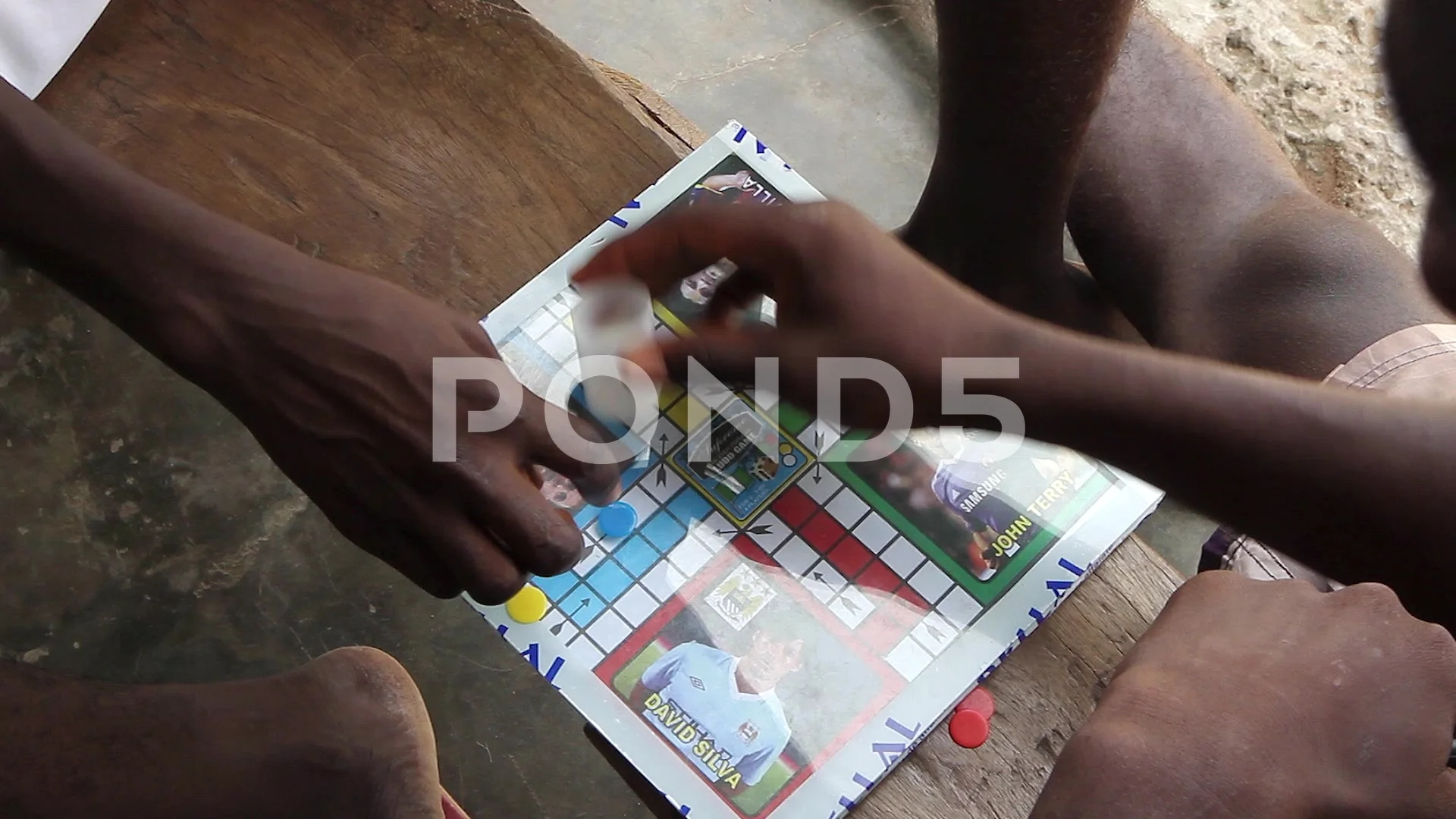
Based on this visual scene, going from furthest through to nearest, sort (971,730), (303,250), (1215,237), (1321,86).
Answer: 1. (1321,86)
2. (1215,237)
3. (303,250)
4. (971,730)

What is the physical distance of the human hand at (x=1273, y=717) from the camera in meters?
0.55

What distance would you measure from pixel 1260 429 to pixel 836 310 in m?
0.23

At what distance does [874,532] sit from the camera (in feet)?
2.31

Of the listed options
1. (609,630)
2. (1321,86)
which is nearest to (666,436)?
(609,630)

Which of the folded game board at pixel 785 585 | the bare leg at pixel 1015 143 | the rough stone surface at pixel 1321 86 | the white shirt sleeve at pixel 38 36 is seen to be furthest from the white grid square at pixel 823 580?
the rough stone surface at pixel 1321 86

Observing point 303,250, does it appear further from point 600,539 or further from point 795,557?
point 795,557

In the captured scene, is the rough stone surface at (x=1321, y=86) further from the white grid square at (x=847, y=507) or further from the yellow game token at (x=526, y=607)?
the yellow game token at (x=526, y=607)

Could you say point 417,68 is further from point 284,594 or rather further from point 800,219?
point 284,594

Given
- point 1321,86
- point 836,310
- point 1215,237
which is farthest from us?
point 1321,86

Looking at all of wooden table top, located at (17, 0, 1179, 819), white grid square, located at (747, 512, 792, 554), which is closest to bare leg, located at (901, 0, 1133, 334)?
wooden table top, located at (17, 0, 1179, 819)

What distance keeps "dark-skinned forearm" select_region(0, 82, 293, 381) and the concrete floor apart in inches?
31.2

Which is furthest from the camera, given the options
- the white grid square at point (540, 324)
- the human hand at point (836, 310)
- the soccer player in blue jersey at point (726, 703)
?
the white grid square at point (540, 324)

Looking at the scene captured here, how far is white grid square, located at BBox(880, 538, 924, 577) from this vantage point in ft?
2.27

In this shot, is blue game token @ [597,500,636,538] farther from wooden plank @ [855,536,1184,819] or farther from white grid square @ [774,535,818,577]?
wooden plank @ [855,536,1184,819]
